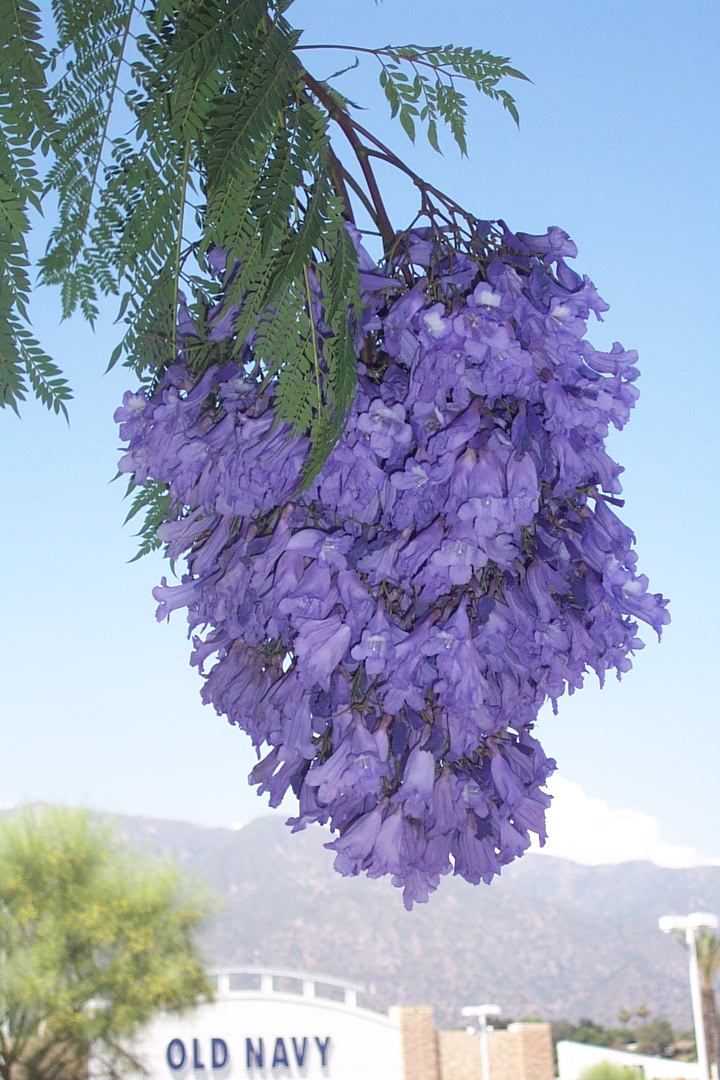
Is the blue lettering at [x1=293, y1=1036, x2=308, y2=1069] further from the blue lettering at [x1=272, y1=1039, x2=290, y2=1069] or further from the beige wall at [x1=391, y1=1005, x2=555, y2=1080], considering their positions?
the beige wall at [x1=391, y1=1005, x2=555, y2=1080]

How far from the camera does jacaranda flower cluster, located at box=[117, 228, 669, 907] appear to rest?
0.84 m

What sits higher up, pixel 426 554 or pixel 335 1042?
pixel 426 554

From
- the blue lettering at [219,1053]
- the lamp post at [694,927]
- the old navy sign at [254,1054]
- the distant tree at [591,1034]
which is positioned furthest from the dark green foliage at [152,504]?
the distant tree at [591,1034]

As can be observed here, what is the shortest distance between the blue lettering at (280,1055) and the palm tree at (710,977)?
9.58 meters

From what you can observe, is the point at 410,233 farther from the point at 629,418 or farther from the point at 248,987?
the point at 248,987

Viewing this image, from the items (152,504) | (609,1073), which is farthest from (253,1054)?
(152,504)

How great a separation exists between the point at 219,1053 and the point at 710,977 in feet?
39.4

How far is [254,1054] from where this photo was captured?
1043 inches

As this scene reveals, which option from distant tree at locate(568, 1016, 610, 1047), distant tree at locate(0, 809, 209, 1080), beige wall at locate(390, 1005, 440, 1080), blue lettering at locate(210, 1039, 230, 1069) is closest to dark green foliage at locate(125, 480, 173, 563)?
distant tree at locate(0, 809, 209, 1080)

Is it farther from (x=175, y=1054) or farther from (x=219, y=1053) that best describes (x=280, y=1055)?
(x=175, y=1054)

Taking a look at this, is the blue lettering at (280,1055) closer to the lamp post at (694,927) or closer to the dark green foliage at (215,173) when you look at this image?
the lamp post at (694,927)

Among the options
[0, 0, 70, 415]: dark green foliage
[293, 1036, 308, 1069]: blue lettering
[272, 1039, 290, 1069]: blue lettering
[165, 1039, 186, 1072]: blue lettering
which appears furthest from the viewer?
[293, 1036, 308, 1069]: blue lettering

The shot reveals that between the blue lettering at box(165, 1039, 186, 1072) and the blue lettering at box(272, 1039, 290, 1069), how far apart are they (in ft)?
8.35

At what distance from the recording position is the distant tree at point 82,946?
2116cm
